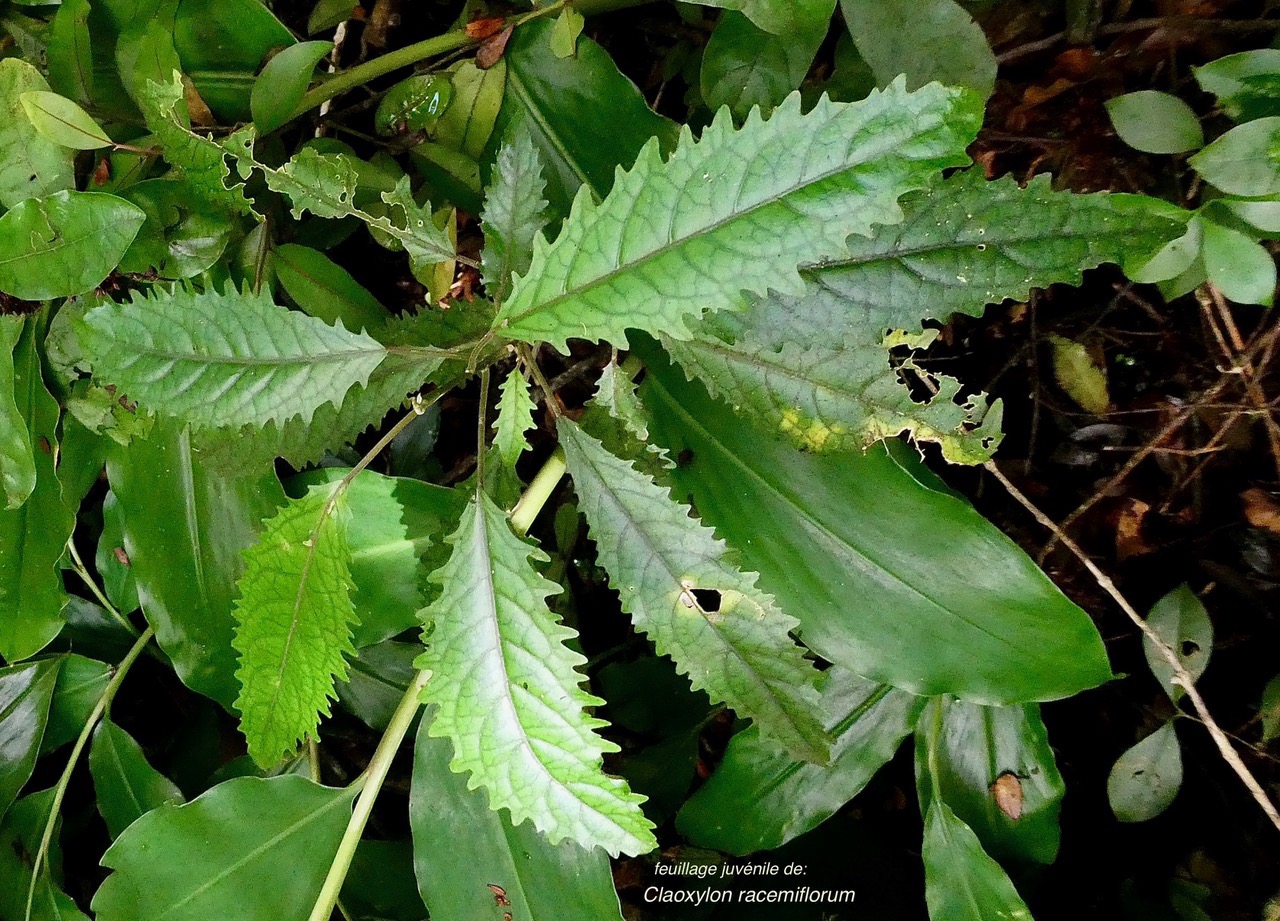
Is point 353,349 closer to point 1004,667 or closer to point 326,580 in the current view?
point 326,580

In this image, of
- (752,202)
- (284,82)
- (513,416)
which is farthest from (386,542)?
(752,202)

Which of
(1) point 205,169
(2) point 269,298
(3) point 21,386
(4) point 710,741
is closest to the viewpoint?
(2) point 269,298

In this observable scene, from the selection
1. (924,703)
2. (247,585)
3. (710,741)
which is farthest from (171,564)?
(924,703)

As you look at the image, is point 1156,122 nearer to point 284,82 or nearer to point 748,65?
point 748,65

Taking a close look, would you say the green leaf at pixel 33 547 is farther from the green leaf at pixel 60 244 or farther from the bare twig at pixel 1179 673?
the bare twig at pixel 1179 673

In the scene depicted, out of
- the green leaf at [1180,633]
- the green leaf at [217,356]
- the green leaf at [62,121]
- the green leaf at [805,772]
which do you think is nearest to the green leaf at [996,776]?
the green leaf at [805,772]

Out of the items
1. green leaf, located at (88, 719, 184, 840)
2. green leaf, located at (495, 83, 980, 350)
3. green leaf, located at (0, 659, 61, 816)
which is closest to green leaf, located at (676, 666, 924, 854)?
green leaf, located at (495, 83, 980, 350)
